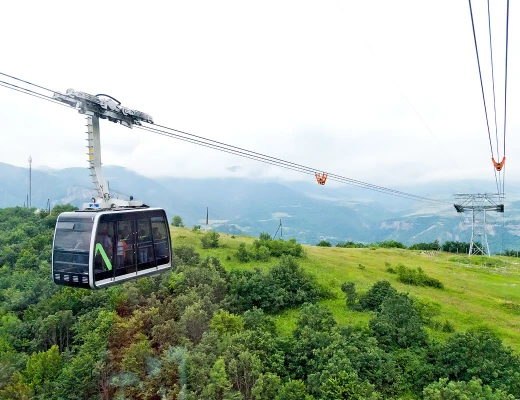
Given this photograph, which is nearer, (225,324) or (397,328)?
(225,324)

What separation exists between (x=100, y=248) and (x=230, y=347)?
1228 cm

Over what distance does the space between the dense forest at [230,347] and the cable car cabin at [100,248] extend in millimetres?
9383

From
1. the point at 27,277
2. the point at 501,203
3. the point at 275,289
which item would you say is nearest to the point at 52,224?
the point at 27,277

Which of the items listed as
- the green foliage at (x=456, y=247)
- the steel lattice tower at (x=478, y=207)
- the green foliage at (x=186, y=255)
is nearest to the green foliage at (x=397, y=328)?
the green foliage at (x=186, y=255)

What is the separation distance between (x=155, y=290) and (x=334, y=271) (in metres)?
21.1

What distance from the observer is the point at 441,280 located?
42312 millimetres

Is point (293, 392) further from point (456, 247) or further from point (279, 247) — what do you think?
point (456, 247)

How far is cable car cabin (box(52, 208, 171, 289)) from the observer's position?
12.9 meters

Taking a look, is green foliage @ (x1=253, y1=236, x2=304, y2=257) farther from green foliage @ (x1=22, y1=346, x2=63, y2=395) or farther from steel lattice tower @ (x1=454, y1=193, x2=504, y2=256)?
steel lattice tower @ (x1=454, y1=193, x2=504, y2=256)

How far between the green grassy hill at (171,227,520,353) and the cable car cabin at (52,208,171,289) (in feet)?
57.1

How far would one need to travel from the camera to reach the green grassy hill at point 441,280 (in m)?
29.7

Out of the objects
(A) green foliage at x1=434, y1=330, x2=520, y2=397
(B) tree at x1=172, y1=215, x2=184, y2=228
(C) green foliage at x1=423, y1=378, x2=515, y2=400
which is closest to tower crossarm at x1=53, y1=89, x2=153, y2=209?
(C) green foliage at x1=423, y1=378, x2=515, y2=400

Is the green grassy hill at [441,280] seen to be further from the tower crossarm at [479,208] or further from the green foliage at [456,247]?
the green foliage at [456,247]

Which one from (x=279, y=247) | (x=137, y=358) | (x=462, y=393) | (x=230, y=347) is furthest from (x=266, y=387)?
(x=279, y=247)
